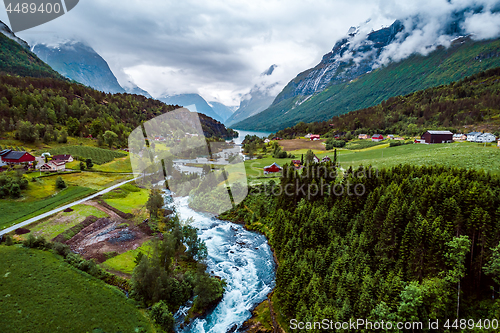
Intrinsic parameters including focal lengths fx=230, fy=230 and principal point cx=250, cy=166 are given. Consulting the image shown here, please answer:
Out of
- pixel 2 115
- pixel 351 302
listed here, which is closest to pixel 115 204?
pixel 351 302

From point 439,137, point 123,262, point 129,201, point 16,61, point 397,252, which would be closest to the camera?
point 397,252

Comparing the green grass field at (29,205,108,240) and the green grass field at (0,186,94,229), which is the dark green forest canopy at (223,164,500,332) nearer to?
the green grass field at (29,205,108,240)

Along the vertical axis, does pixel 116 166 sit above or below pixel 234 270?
above

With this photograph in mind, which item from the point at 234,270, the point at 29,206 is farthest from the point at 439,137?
the point at 29,206

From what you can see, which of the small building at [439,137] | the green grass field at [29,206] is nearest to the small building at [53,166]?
the green grass field at [29,206]

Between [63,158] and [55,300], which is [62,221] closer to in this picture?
[55,300]
